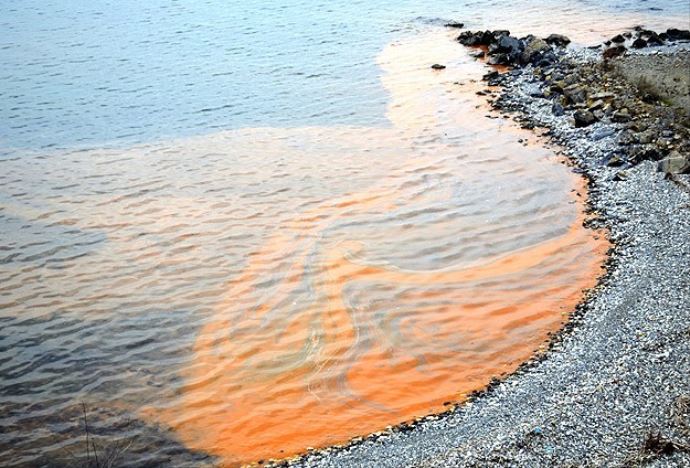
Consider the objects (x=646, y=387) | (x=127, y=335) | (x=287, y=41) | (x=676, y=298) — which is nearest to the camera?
(x=646, y=387)

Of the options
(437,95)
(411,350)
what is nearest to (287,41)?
(437,95)

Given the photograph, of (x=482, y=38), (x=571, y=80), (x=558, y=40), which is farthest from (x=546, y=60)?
(x=482, y=38)

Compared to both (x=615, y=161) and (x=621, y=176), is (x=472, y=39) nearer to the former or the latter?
(x=615, y=161)

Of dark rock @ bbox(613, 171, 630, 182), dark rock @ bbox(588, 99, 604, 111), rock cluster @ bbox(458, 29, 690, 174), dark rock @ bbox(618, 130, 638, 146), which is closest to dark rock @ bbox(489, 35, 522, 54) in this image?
rock cluster @ bbox(458, 29, 690, 174)

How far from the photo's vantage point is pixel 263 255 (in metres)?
17.2

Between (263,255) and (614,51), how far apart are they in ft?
69.4

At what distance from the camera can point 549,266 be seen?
16109 mm

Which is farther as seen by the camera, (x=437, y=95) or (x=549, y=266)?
(x=437, y=95)

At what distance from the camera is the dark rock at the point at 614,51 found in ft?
98.4

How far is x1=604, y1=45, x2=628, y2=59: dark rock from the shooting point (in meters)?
30.0

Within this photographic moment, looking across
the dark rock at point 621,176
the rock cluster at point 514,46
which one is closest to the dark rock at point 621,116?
the dark rock at point 621,176

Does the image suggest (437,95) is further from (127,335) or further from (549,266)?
(127,335)

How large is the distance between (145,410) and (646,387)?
27.7 feet

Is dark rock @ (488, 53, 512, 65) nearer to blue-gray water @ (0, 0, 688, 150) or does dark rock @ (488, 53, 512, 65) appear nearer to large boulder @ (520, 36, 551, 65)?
large boulder @ (520, 36, 551, 65)
